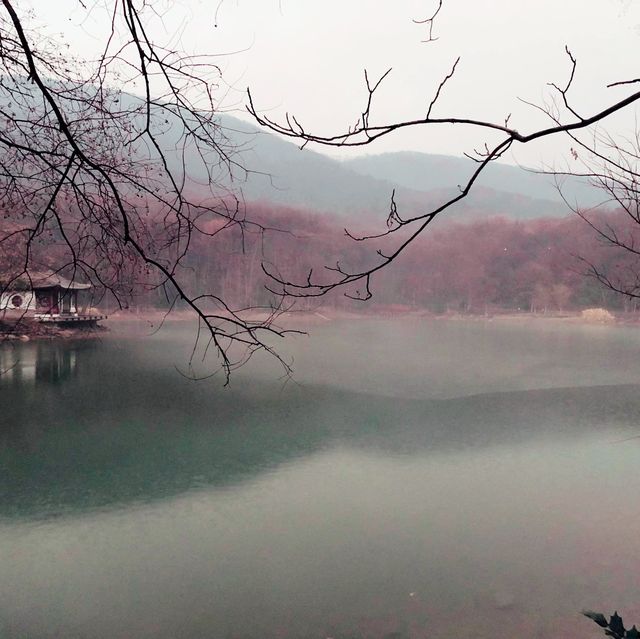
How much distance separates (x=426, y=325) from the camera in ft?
72.0

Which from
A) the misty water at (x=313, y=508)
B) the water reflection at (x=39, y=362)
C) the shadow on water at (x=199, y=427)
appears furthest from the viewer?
the water reflection at (x=39, y=362)

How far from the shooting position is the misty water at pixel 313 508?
346 cm

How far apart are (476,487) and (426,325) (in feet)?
55.4

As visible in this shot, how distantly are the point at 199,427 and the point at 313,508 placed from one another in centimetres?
264

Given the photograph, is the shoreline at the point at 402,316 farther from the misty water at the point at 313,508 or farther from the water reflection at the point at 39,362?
the misty water at the point at 313,508

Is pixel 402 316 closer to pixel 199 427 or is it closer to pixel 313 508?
pixel 199 427

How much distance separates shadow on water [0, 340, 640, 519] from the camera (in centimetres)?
525

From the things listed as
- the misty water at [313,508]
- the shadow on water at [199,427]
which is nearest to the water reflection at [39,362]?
the shadow on water at [199,427]

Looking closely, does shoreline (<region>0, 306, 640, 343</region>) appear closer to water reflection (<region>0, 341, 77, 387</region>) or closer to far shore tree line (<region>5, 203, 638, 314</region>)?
far shore tree line (<region>5, 203, 638, 314</region>)

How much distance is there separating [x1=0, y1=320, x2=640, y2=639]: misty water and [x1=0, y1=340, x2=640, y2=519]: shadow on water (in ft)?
0.11

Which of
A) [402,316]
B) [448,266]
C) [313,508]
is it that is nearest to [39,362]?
[313,508]

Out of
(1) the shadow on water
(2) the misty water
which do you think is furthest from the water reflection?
(2) the misty water

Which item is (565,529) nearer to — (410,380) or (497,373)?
(410,380)

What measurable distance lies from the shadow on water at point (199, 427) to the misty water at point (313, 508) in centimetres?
3
